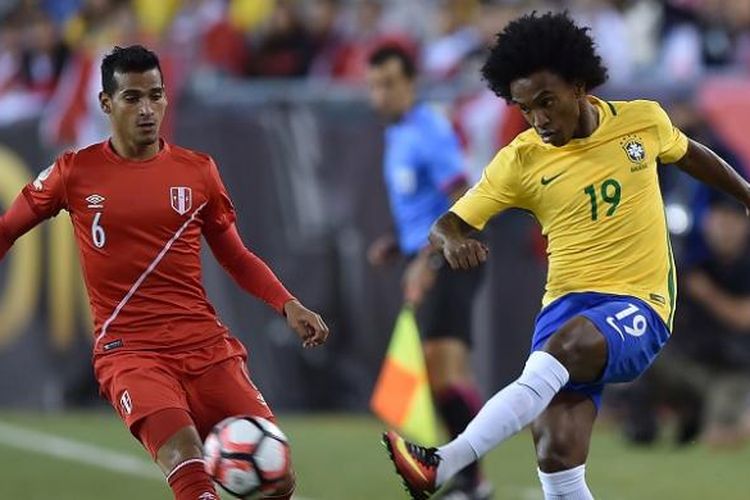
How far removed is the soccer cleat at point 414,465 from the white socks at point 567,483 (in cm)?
60

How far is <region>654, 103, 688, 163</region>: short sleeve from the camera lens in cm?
737

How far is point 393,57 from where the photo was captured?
34.4ft

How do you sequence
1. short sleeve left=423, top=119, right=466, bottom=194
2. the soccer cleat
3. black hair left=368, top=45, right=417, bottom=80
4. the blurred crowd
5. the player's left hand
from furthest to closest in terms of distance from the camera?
the blurred crowd
black hair left=368, top=45, right=417, bottom=80
short sleeve left=423, top=119, right=466, bottom=194
the player's left hand
the soccer cleat

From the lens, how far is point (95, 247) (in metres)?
7.31

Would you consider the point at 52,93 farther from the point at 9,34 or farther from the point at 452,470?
the point at 452,470

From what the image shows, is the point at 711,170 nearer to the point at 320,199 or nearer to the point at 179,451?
the point at 179,451

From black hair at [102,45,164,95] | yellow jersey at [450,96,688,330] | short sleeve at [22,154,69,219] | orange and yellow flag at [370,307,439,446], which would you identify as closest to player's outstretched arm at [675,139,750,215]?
yellow jersey at [450,96,688,330]

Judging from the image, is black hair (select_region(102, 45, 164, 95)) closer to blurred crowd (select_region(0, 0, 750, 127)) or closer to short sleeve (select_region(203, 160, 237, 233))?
short sleeve (select_region(203, 160, 237, 233))

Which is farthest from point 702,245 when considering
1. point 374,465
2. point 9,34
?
point 9,34

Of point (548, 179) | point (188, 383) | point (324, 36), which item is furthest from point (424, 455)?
point (324, 36)

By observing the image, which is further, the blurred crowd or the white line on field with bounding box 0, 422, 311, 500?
the blurred crowd

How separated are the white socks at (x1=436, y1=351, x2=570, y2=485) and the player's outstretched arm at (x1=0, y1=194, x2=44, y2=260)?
1926mm

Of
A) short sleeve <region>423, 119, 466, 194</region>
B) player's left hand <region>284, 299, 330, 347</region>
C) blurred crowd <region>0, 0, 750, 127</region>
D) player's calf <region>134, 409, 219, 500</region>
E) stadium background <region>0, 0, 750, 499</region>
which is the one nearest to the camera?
player's calf <region>134, 409, 219, 500</region>

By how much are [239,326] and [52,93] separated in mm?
2992
